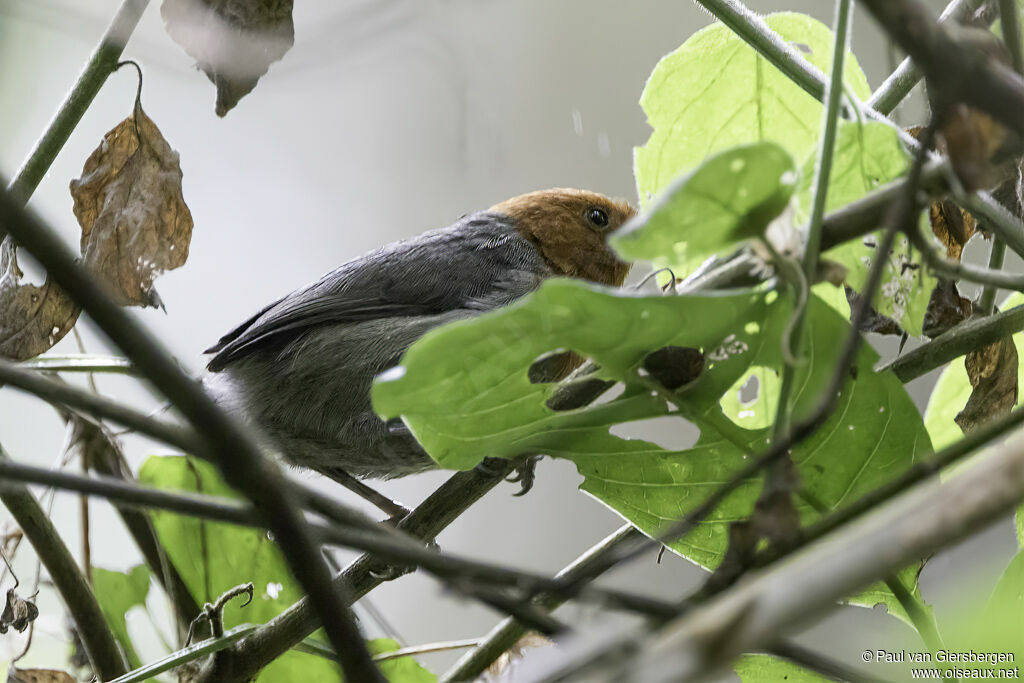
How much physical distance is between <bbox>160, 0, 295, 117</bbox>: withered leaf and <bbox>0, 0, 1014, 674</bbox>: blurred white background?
1.72 metres

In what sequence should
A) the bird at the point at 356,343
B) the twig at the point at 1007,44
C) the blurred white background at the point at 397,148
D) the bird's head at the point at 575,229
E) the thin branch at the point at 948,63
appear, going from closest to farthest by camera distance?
the thin branch at the point at 948,63, the twig at the point at 1007,44, the bird at the point at 356,343, the bird's head at the point at 575,229, the blurred white background at the point at 397,148

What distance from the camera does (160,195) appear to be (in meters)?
1.51

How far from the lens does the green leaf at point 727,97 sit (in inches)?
58.4

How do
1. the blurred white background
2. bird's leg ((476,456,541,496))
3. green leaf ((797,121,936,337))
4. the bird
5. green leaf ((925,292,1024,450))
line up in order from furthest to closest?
1. the blurred white background
2. the bird
3. green leaf ((925,292,1024,450))
4. bird's leg ((476,456,541,496))
5. green leaf ((797,121,936,337))

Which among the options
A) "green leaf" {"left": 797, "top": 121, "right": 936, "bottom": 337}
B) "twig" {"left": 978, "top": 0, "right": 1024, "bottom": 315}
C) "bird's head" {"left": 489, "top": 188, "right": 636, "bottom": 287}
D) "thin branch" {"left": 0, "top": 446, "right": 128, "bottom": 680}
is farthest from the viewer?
"bird's head" {"left": 489, "top": 188, "right": 636, "bottom": 287}

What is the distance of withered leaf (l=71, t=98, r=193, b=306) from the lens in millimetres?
1502

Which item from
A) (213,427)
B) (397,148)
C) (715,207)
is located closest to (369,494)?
(715,207)

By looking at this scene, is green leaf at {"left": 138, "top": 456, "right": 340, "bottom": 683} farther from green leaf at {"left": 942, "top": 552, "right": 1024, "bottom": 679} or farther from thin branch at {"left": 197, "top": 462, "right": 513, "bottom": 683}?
green leaf at {"left": 942, "top": 552, "right": 1024, "bottom": 679}

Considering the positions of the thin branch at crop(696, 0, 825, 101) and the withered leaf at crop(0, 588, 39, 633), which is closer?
the thin branch at crop(696, 0, 825, 101)

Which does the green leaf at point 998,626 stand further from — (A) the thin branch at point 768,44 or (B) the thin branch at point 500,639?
(A) the thin branch at point 768,44

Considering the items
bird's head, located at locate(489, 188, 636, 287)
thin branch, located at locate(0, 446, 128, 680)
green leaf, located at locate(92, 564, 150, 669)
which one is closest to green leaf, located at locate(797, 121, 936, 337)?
thin branch, located at locate(0, 446, 128, 680)

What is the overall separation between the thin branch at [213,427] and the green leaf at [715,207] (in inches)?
13.2

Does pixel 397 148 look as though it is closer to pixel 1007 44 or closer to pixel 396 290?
pixel 396 290

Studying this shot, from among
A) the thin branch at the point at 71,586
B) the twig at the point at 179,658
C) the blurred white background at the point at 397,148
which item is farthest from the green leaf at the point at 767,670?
the blurred white background at the point at 397,148
